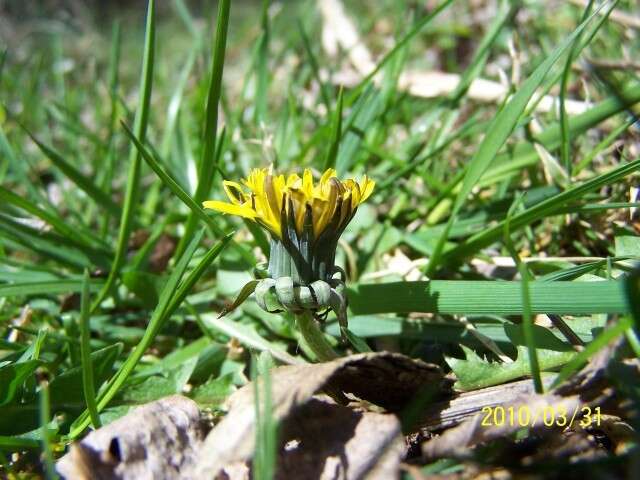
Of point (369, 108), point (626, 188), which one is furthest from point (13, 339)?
point (626, 188)

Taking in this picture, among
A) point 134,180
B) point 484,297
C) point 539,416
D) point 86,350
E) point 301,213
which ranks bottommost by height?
point 539,416

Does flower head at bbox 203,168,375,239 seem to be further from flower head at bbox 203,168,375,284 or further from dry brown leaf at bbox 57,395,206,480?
dry brown leaf at bbox 57,395,206,480

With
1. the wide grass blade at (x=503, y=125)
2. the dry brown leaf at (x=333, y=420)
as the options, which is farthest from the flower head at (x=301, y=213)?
the wide grass blade at (x=503, y=125)

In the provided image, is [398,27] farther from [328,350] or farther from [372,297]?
[328,350]

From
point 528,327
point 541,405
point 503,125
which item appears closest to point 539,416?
point 541,405

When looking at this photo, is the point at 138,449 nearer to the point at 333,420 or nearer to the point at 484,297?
the point at 333,420

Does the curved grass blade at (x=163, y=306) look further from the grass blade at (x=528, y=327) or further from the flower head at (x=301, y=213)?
the grass blade at (x=528, y=327)
